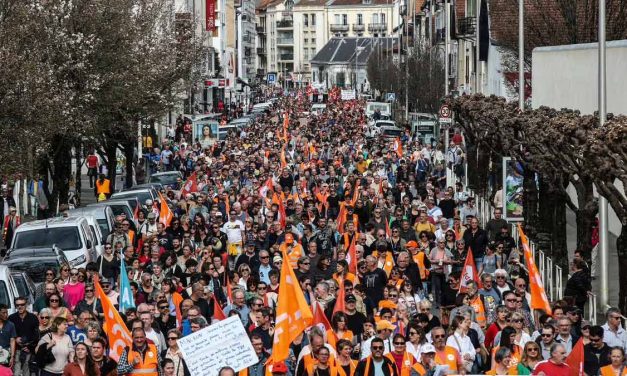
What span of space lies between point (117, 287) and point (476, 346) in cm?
579

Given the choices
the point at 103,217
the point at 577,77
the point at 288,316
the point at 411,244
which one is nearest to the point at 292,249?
the point at 411,244

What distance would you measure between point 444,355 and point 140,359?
269 centimetres

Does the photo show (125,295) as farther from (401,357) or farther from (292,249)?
(401,357)

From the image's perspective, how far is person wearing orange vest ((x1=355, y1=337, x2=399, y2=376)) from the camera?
13.5 metres

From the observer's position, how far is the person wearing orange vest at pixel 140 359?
14523mm

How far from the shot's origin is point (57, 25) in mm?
37875

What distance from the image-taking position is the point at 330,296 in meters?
17.6

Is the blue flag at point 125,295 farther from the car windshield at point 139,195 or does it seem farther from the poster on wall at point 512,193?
the car windshield at point 139,195

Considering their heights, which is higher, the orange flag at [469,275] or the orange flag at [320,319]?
the orange flag at [320,319]

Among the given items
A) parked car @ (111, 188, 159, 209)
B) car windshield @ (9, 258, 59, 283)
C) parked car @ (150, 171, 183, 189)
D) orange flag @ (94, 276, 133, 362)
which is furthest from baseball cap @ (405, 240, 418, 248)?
parked car @ (150, 171, 183, 189)

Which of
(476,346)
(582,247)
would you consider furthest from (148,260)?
(476,346)

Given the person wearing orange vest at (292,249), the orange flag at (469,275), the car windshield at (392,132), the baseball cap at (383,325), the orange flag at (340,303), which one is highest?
the baseball cap at (383,325)

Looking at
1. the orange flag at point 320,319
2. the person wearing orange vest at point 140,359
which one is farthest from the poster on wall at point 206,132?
the person wearing orange vest at point 140,359

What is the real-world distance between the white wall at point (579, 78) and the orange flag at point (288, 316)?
17652 millimetres
